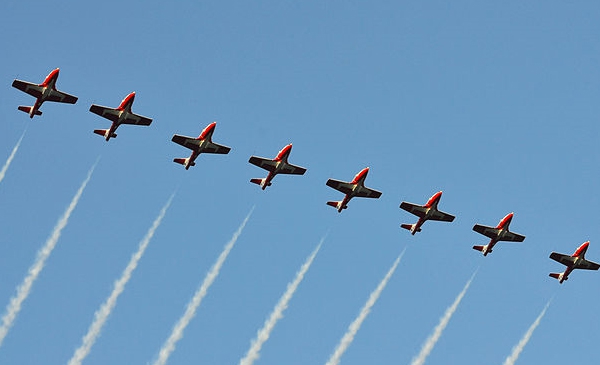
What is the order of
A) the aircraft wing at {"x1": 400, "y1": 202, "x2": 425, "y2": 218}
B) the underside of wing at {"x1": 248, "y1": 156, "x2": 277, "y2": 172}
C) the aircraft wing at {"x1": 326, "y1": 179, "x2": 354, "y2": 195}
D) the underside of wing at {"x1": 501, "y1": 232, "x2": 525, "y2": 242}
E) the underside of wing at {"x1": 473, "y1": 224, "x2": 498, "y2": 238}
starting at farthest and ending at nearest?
the underside of wing at {"x1": 501, "y1": 232, "x2": 525, "y2": 242} → the underside of wing at {"x1": 473, "y1": 224, "x2": 498, "y2": 238} → the aircraft wing at {"x1": 400, "y1": 202, "x2": 425, "y2": 218} → the aircraft wing at {"x1": 326, "y1": 179, "x2": 354, "y2": 195} → the underside of wing at {"x1": 248, "y1": 156, "x2": 277, "y2": 172}

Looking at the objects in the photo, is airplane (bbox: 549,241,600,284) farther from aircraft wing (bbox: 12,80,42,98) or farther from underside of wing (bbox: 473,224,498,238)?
aircraft wing (bbox: 12,80,42,98)

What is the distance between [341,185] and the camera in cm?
17212

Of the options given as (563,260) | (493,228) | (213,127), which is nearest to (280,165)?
(213,127)

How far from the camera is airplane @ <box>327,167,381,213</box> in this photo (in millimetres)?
171875

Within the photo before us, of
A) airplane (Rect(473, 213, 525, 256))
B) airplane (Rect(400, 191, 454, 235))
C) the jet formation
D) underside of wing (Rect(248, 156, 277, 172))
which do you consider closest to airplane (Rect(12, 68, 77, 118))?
the jet formation

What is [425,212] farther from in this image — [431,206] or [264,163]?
[264,163]

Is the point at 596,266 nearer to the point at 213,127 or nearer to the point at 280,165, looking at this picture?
the point at 280,165

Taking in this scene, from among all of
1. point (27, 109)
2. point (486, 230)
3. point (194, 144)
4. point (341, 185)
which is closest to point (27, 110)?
point (27, 109)

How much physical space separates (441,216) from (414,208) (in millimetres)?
4726

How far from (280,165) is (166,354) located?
106ft

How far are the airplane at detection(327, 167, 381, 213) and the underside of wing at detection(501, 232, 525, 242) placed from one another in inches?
832

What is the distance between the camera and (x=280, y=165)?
168 metres

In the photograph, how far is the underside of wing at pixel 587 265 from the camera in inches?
7077

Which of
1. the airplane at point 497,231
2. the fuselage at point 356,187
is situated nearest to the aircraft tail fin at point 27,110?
the fuselage at point 356,187
